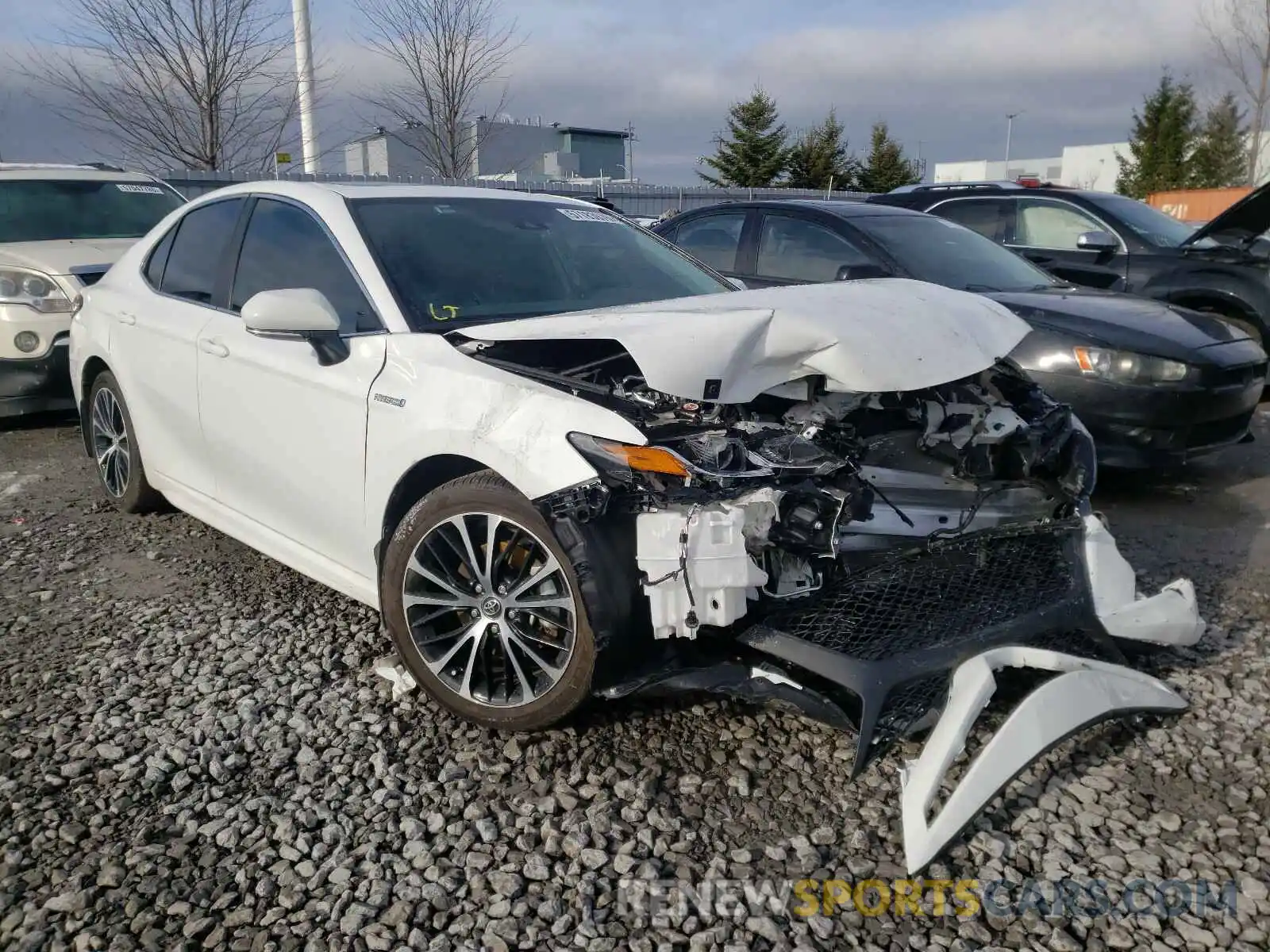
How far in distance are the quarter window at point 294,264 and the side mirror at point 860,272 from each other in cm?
298

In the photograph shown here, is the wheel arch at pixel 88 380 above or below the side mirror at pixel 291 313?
below

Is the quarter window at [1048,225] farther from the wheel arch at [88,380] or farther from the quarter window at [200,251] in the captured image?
the wheel arch at [88,380]

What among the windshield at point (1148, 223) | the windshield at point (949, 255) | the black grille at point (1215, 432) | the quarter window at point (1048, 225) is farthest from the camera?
the quarter window at point (1048, 225)

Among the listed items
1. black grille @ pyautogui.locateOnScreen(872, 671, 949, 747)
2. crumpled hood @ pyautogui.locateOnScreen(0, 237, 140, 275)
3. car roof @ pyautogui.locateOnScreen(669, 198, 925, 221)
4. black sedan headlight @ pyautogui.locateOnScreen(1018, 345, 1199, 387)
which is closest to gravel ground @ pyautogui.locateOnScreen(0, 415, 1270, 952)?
black grille @ pyautogui.locateOnScreen(872, 671, 949, 747)

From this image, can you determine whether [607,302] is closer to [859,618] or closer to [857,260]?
[859,618]

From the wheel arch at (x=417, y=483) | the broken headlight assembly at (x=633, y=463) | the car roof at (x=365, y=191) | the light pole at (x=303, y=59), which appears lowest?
the wheel arch at (x=417, y=483)

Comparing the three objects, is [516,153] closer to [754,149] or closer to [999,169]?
[754,149]

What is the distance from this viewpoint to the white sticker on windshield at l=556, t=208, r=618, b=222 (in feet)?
13.9

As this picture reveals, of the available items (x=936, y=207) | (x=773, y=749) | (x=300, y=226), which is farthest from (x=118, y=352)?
(x=936, y=207)

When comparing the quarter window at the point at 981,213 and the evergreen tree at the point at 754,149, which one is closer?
the quarter window at the point at 981,213

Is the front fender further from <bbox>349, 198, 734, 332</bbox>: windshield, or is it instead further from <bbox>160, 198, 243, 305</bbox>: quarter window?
<bbox>160, 198, 243, 305</bbox>: quarter window

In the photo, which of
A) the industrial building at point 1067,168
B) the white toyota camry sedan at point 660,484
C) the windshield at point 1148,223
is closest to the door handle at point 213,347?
the white toyota camry sedan at point 660,484

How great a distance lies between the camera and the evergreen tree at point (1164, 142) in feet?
114

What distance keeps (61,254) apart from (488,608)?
5983mm
